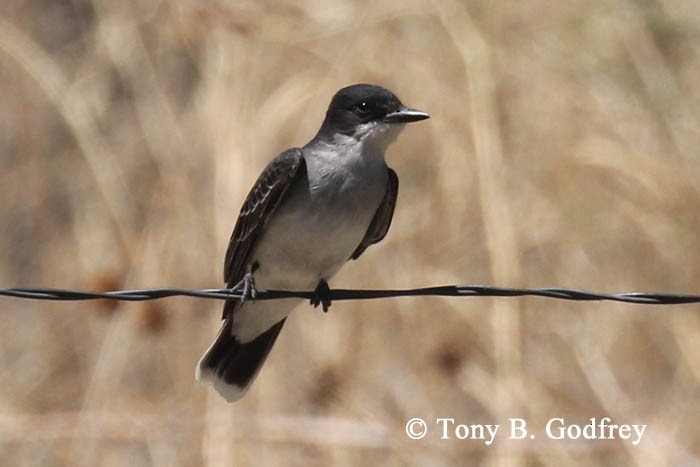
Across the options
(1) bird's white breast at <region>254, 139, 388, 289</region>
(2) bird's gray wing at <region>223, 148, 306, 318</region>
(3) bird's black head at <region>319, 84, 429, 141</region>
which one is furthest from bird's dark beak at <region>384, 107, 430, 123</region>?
(2) bird's gray wing at <region>223, 148, 306, 318</region>

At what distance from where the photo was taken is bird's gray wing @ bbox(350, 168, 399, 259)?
7.08 meters

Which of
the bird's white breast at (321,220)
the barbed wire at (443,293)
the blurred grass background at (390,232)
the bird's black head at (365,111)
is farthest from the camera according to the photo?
the blurred grass background at (390,232)

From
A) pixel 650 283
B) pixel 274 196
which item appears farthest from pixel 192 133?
pixel 650 283

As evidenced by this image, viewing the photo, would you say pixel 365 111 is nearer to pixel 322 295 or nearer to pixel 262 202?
pixel 262 202

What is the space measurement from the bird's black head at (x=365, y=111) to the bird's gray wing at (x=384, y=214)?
323mm

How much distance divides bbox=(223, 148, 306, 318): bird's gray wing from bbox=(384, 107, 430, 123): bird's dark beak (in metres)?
0.54

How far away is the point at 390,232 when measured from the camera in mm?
10492

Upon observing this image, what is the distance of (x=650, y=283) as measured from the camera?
37.8ft

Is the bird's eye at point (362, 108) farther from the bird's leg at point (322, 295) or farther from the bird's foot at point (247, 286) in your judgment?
the bird's foot at point (247, 286)

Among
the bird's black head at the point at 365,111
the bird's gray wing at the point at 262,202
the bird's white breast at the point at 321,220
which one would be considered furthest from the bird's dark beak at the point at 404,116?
the bird's gray wing at the point at 262,202

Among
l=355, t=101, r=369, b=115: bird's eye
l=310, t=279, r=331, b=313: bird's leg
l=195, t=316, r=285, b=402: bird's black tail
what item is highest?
l=355, t=101, r=369, b=115: bird's eye

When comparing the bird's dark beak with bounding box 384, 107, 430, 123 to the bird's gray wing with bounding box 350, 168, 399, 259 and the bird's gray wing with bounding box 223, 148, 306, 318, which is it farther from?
the bird's gray wing with bounding box 223, 148, 306, 318

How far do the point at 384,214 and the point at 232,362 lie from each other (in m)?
1.35

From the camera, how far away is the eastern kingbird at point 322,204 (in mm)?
6703
